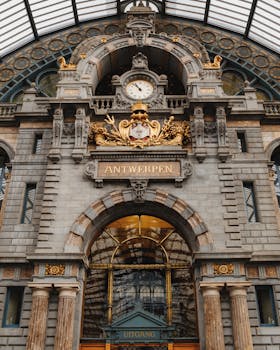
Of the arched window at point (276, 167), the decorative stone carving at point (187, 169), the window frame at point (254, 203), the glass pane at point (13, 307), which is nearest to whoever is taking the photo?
the glass pane at point (13, 307)

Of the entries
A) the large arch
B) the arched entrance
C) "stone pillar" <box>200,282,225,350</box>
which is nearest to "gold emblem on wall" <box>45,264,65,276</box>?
the large arch

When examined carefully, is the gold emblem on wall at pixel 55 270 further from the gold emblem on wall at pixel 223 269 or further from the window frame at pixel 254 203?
the window frame at pixel 254 203

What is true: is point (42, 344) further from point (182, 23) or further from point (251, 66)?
point (182, 23)

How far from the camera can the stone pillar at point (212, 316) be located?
16078mm

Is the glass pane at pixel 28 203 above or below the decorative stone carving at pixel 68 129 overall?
below

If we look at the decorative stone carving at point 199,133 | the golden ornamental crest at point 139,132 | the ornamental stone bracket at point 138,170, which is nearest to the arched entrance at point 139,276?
the ornamental stone bracket at point 138,170

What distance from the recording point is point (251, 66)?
2852 centimetres

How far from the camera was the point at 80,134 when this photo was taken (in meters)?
20.8

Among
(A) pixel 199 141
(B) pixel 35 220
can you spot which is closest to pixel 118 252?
(B) pixel 35 220

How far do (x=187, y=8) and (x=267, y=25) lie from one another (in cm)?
576

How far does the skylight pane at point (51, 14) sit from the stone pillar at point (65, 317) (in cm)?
1982

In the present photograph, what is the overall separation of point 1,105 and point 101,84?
6221 mm

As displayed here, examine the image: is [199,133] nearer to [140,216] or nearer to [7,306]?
[140,216]

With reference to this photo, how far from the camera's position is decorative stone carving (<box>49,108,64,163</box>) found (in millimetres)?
20281
